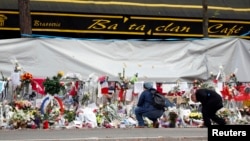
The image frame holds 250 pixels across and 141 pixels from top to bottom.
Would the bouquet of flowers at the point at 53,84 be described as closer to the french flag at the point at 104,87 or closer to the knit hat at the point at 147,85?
the french flag at the point at 104,87

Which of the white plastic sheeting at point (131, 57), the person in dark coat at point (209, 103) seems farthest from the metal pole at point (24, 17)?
the person in dark coat at point (209, 103)

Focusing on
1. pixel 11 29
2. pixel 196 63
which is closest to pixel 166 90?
pixel 196 63

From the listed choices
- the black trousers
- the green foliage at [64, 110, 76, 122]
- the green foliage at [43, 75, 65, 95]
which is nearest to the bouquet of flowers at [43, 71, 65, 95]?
the green foliage at [43, 75, 65, 95]

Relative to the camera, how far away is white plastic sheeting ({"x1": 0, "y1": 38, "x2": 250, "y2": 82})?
14297mm

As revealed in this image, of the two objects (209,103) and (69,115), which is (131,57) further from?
(209,103)

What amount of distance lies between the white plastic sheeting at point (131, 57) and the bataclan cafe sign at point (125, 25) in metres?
3.10

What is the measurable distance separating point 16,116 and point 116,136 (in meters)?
2.85

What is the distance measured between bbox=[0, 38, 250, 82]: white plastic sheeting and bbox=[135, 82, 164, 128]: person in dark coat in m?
1.01

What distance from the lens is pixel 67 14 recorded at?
17828 millimetres

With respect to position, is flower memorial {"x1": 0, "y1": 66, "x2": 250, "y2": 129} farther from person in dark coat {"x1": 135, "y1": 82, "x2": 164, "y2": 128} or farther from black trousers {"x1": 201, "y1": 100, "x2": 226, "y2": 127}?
black trousers {"x1": 201, "y1": 100, "x2": 226, "y2": 127}

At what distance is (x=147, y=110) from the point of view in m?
14.1

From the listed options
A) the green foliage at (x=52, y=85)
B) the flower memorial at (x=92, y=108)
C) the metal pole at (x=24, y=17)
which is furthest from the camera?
the metal pole at (x=24, y=17)

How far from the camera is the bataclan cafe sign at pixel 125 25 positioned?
17.7 m

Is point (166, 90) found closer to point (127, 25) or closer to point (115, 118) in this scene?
point (115, 118)
